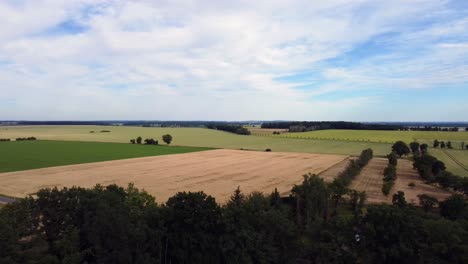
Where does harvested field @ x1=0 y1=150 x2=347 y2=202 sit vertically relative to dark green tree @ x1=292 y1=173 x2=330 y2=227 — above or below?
below

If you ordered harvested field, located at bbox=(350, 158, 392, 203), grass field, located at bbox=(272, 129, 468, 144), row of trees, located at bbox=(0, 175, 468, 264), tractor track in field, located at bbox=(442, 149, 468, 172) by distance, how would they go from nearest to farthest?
row of trees, located at bbox=(0, 175, 468, 264) < harvested field, located at bbox=(350, 158, 392, 203) < tractor track in field, located at bbox=(442, 149, 468, 172) < grass field, located at bbox=(272, 129, 468, 144)

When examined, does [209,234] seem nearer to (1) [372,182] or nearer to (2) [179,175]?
(2) [179,175]

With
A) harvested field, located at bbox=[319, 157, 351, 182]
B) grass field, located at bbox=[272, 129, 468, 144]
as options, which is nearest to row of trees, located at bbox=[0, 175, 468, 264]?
harvested field, located at bbox=[319, 157, 351, 182]

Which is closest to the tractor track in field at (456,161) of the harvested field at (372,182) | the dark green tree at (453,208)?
the harvested field at (372,182)

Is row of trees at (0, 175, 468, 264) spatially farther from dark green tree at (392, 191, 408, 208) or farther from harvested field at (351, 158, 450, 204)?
harvested field at (351, 158, 450, 204)

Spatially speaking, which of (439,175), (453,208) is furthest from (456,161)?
(453,208)

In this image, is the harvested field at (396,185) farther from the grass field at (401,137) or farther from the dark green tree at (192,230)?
the grass field at (401,137)

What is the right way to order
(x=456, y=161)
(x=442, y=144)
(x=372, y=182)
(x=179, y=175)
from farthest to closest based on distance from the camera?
(x=442, y=144)
(x=456, y=161)
(x=179, y=175)
(x=372, y=182)
